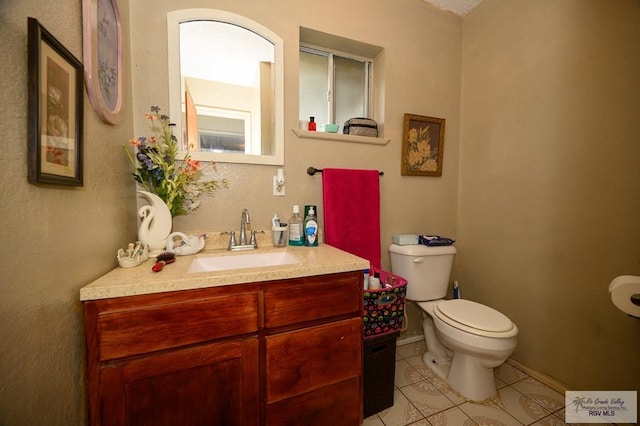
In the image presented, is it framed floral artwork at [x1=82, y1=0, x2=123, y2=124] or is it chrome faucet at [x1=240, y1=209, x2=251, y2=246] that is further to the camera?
chrome faucet at [x1=240, y1=209, x2=251, y2=246]

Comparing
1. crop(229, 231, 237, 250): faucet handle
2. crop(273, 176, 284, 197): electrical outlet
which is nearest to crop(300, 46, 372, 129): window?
crop(273, 176, 284, 197): electrical outlet

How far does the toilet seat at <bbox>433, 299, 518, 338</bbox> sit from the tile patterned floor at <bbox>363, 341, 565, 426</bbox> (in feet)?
1.41

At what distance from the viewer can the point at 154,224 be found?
1.08 m

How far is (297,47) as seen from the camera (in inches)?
57.1

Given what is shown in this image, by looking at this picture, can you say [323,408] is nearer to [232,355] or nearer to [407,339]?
[232,355]

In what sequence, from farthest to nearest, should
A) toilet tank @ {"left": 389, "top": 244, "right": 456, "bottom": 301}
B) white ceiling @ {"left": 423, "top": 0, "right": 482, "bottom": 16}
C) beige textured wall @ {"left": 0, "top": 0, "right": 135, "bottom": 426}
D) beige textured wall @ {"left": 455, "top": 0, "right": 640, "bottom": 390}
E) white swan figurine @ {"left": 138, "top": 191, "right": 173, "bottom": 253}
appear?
white ceiling @ {"left": 423, "top": 0, "right": 482, "bottom": 16}
toilet tank @ {"left": 389, "top": 244, "right": 456, "bottom": 301}
beige textured wall @ {"left": 455, "top": 0, "right": 640, "bottom": 390}
white swan figurine @ {"left": 138, "top": 191, "right": 173, "bottom": 253}
beige textured wall @ {"left": 0, "top": 0, "right": 135, "bottom": 426}

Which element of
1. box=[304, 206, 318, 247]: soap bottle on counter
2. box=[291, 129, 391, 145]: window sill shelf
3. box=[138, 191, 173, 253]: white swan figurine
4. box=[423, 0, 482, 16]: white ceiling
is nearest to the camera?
box=[138, 191, 173, 253]: white swan figurine

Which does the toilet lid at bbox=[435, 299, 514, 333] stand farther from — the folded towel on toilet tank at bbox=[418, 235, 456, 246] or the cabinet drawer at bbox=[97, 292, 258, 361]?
the cabinet drawer at bbox=[97, 292, 258, 361]

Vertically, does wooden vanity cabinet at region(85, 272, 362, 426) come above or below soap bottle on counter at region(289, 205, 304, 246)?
below

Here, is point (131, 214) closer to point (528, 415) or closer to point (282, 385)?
point (282, 385)

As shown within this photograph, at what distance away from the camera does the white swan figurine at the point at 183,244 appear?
3.63 feet

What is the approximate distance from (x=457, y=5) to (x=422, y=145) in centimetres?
107

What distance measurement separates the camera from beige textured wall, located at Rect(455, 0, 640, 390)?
45.7 inches

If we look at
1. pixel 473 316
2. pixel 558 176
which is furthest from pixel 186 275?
pixel 558 176
